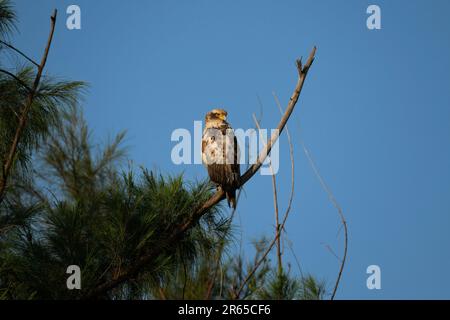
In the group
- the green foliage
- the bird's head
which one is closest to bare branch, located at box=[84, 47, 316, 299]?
the green foliage

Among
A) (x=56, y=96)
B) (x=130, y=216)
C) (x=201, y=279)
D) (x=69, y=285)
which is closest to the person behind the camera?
(x=69, y=285)

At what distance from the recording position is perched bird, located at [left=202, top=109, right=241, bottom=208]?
3.92 m

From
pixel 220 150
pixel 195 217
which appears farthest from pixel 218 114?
pixel 195 217

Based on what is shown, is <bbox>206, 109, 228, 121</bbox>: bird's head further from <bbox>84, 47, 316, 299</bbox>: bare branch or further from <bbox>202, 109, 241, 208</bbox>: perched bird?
<bbox>84, 47, 316, 299</bbox>: bare branch

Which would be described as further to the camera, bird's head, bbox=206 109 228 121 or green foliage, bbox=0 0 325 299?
bird's head, bbox=206 109 228 121

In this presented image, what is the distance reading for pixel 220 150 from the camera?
4223 millimetres

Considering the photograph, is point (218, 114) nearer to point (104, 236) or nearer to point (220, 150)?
point (220, 150)

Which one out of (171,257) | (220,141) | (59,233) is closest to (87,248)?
(59,233)

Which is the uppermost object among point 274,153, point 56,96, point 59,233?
point 56,96

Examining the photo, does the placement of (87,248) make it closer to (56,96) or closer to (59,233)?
(59,233)

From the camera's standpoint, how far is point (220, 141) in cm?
429

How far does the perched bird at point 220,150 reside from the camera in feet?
12.8
